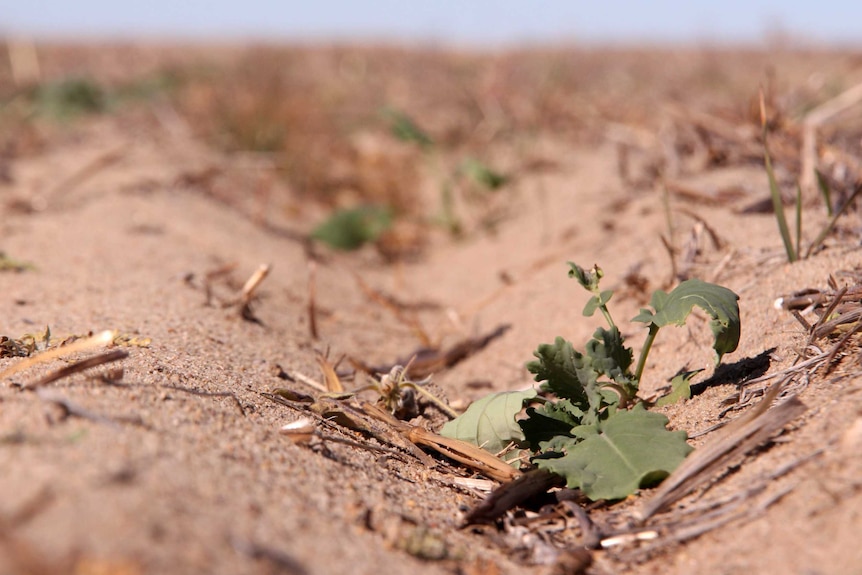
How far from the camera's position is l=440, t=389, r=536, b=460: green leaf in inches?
62.1

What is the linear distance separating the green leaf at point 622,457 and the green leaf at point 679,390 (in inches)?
6.9

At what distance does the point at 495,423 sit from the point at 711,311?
51 cm

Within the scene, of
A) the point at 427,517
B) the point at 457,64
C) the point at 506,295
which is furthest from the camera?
the point at 457,64

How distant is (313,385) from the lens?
1931 mm

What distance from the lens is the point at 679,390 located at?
5.49 ft

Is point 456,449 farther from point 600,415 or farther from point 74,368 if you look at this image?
point 74,368

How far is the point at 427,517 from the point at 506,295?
172 centimetres

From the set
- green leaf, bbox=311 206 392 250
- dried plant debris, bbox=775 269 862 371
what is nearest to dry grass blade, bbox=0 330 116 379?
dried plant debris, bbox=775 269 862 371

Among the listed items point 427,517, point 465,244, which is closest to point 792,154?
point 465,244

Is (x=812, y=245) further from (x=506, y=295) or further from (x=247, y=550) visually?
(x=247, y=550)

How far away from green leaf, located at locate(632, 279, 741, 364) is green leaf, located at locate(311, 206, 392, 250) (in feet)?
8.49

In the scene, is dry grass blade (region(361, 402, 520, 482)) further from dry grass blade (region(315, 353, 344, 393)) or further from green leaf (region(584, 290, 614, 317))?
green leaf (region(584, 290, 614, 317))

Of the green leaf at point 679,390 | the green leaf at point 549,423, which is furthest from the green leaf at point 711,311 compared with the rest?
the green leaf at point 549,423

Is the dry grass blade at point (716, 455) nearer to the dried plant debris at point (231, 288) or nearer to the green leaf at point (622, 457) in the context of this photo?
the green leaf at point (622, 457)
